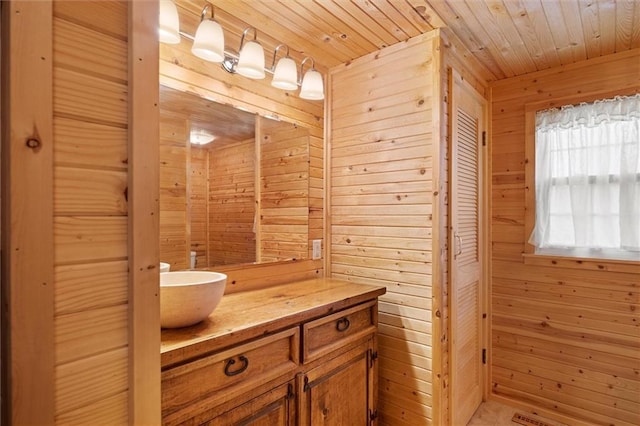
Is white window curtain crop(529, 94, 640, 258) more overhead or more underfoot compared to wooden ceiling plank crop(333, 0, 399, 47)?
more underfoot

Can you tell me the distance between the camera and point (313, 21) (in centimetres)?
171

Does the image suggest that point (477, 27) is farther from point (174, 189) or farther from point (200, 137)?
point (174, 189)

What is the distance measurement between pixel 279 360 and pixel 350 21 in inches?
62.8

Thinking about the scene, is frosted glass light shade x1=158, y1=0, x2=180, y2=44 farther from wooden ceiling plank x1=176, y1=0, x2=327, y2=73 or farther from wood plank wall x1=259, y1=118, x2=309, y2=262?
wood plank wall x1=259, y1=118, x2=309, y2=262

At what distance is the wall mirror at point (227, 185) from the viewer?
1496mm

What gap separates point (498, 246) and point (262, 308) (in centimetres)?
188

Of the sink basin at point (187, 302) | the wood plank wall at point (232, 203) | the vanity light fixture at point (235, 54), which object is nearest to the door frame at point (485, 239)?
the vanity light fixture at point (235, 54)

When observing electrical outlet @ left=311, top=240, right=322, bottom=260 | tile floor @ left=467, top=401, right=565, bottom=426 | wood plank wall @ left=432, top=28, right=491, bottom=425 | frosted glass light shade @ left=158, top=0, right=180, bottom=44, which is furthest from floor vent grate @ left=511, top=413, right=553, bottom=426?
frosted glass light shade @ left=158, top=0, right=180, bottom=44

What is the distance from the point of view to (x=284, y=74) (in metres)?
1.76

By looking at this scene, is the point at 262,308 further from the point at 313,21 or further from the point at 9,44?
the point at 313,21

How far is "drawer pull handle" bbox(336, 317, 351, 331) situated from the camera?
1.54 m

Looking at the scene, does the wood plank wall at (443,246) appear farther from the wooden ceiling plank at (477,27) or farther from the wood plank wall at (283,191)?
the wood plank wall at (283,191)

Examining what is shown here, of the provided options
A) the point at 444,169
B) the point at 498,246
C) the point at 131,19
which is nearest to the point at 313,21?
the point at 444,169

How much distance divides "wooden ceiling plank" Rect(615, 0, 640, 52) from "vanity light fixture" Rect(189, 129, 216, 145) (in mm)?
1985
